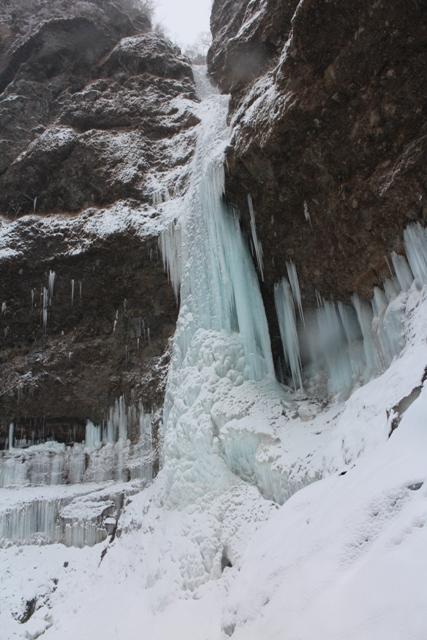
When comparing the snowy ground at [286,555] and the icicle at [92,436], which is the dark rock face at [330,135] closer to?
the snowy ground at [286,555]

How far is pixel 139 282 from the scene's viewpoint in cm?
1511

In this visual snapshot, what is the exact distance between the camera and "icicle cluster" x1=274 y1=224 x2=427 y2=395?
29.0 feet

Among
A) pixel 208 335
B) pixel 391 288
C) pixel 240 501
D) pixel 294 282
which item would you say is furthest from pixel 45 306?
pixel 391 288

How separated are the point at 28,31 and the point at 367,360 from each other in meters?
21.2

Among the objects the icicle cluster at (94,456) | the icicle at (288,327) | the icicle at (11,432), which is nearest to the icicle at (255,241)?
the icicle at (288,327)

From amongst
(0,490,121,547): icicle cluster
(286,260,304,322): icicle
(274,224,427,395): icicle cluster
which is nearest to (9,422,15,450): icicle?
(0,490,121,547): icicle cluster

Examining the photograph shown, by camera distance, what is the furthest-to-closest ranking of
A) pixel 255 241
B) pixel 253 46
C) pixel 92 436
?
pixel 92 436
pixel 255 241
pixel 253 46

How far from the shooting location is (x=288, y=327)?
39.2ft

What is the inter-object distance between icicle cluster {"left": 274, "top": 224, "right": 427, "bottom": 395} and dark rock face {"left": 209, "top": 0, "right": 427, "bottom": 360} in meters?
0.30

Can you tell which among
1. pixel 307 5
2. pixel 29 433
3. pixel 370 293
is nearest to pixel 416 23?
pixel 307 5

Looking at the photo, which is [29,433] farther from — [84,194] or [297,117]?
[297,117]

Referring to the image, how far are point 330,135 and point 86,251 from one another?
8.21m

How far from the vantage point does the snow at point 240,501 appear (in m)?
3.67

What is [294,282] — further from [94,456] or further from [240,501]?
[94,456]
